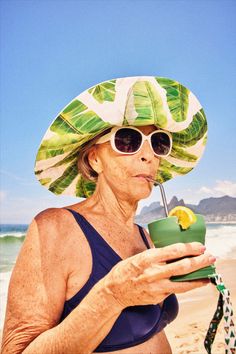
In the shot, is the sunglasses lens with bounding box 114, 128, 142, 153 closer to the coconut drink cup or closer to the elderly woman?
the elderly woman

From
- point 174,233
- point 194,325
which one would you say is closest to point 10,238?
point 194,325

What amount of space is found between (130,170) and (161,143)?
1.03ft

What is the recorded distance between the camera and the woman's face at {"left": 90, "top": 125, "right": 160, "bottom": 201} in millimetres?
2057

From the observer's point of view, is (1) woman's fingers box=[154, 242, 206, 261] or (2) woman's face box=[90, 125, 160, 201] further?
(2) woman's face box=[90, 125, 160, 201]

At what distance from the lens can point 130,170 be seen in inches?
80.8

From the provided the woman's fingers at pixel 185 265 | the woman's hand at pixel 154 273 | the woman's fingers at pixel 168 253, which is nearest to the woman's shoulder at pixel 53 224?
the woman's hand at pixel 154 273

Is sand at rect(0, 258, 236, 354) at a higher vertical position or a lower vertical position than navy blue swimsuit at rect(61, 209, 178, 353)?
lower

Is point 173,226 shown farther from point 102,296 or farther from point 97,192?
point 97,192

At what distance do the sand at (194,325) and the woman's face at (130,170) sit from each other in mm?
2998

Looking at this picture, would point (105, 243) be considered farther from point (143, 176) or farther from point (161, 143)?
point (161, 143)

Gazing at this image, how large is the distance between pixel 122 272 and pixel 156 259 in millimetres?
164

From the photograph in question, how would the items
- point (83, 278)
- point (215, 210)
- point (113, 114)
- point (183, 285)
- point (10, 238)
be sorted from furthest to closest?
1. point (215, 210)
2. point (10, 238)
3. point (113, 114)
4. point (83, 278)
5. point (183, 285)

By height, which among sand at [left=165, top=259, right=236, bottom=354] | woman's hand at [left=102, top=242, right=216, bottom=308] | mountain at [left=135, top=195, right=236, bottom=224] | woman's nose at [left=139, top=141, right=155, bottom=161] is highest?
woman's nose at [left=139, top=141, right=155, bottom=161]

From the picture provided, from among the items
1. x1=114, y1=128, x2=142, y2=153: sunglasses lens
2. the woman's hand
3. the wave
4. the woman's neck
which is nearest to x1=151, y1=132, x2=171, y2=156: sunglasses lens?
x1=114, y1=128, x2=142, y2=153: sunglasses lens
